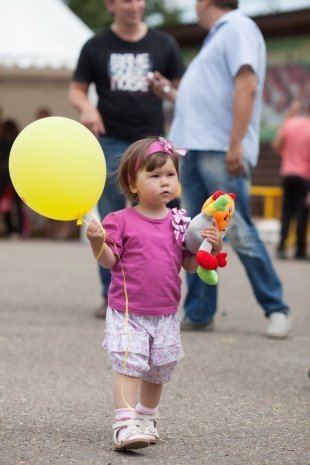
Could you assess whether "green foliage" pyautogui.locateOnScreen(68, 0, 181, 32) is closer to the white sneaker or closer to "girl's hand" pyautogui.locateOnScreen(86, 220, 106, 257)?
the white sneaker

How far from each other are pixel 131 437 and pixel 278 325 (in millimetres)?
2882

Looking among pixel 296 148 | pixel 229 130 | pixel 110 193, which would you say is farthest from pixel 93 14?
pixel 229 130

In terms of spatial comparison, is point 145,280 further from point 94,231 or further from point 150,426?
point 150,426

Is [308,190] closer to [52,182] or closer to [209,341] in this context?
[209,341]

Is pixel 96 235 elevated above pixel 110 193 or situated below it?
above

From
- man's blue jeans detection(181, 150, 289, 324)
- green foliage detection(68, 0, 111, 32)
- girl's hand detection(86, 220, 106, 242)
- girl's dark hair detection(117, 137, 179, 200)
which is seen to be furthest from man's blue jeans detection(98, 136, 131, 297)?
green foliage detection(68, 0, 111, 32)

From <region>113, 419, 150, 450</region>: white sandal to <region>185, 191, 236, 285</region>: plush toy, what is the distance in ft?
1.78

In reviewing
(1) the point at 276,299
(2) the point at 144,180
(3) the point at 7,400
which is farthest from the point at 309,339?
(2) the point at 144,180

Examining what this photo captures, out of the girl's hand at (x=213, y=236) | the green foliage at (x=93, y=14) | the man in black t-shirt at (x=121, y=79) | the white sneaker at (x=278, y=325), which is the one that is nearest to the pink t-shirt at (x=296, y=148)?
the man in black t-shirt at (x=121, y=79)

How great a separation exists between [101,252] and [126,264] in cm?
14

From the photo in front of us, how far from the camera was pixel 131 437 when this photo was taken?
365 centimetres

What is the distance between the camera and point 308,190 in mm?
13461

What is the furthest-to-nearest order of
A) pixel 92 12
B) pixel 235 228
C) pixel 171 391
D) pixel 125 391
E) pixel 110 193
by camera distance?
pixel 92 12, pixel 110 193, pixel 235 228, pixel 171 391, pixel 125 391

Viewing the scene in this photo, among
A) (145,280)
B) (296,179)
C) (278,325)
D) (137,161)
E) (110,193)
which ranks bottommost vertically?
(296,179)
